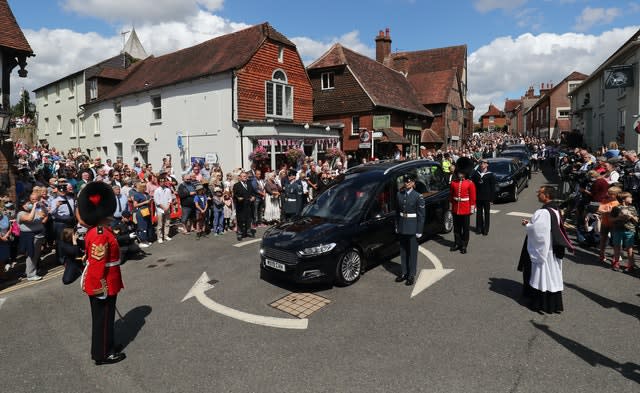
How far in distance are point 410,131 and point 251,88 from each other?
15386 mm

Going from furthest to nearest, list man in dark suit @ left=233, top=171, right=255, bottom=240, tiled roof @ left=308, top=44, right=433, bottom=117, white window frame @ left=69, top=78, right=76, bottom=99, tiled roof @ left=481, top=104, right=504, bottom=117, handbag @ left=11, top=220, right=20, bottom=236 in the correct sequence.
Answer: tiled roof @ left=481, top=104, right=504, bottom=117, white window frame @ left=69, top=78, right=76, bottom=99, tiled roof @ left=308, top=44, right=433, bottom=117, man in dark suit @ left=233, top=171, right=255, bottom=240, handbag @ left=11, top=220, right=20, bottom=236

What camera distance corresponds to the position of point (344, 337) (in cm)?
515

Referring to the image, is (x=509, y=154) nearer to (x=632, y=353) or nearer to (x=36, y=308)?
(x=632, y=353)

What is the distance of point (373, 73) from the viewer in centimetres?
3162

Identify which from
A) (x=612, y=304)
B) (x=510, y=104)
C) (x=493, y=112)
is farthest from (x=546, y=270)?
(x=493, y=112)

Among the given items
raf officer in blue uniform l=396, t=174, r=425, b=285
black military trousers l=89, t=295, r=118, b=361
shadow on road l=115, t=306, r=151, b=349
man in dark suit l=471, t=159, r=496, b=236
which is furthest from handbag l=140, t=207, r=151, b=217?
man in dark suit l=471, t=159, r=496, b=236

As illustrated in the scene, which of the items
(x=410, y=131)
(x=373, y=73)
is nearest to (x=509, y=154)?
(x=410, y=131)

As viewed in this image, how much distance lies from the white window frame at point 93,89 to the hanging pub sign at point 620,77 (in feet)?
105

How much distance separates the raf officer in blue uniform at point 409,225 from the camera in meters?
6.96

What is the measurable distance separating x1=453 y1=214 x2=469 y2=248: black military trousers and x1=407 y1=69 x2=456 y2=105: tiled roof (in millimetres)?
29821

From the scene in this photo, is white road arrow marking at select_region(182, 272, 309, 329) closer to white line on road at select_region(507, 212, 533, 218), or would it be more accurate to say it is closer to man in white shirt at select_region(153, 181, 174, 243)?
man in white shirt at select_region(153, 181, 174, 243)

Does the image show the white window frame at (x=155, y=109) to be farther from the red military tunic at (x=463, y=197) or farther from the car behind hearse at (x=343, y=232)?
the red military tunic at (x=463, y=197)

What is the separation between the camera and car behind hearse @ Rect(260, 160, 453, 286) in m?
6.68

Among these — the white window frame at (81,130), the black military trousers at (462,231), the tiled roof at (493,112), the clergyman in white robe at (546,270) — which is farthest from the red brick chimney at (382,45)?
the tiled roof at (493,112)
